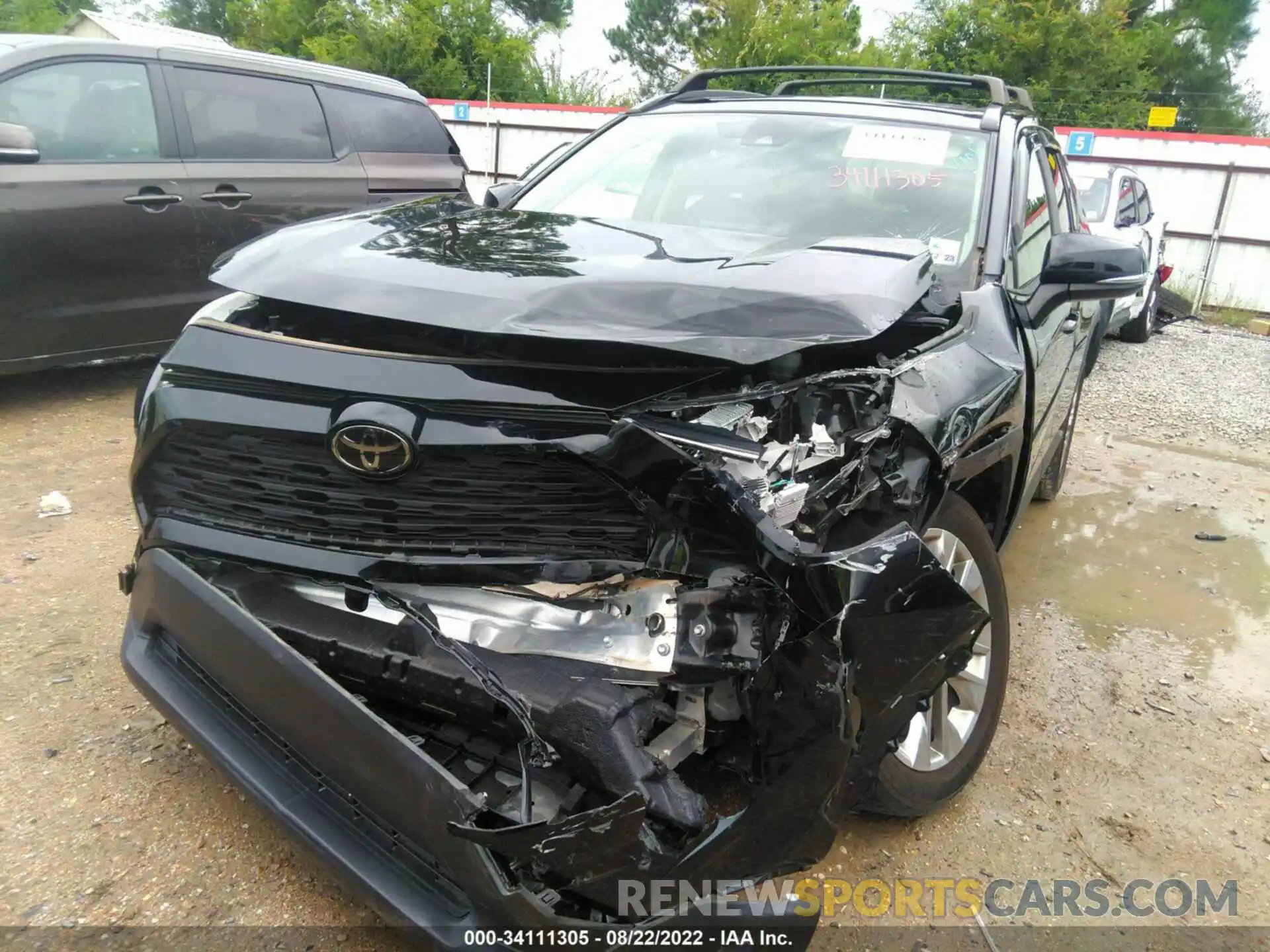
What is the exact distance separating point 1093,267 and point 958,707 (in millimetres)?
1409

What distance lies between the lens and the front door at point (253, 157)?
A: 494 centimetres

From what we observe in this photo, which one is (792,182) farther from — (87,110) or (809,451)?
(87,110)

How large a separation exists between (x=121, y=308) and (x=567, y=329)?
3.89m

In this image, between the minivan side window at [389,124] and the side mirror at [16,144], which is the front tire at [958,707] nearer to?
the side mirror at [16,144]

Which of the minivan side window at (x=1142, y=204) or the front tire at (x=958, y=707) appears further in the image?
the minivan side window at (x=1142, y=204)

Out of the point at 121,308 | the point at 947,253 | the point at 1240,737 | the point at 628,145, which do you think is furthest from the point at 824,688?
the point at 121,308

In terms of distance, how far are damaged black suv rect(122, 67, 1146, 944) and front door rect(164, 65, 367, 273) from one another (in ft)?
10.6

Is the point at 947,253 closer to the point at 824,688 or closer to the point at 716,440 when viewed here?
the point at 716,440

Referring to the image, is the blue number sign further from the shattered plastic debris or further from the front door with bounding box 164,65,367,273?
the shattered plastic debris

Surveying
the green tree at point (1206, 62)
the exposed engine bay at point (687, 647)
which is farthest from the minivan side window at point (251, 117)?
the green tree at point (1206, 62)

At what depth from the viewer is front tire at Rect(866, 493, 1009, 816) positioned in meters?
2.10

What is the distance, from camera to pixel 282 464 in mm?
1830

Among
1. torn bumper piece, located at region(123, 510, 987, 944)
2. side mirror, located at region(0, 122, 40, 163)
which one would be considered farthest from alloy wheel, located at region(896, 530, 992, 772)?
side mirror, located at region(0, 122, 40, 163)

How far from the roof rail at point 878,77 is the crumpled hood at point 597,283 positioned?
59.9 inches
